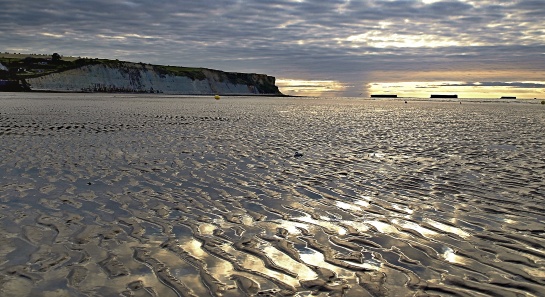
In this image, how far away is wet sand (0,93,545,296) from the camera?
6.46 meters

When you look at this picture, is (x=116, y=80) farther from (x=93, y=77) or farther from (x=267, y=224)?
(x=267, y=224)

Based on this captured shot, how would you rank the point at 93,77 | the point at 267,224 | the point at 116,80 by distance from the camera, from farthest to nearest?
the point at 116,80 → the point at 93,77 → the point at 267,224

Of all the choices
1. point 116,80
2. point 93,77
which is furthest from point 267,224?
point 116,80

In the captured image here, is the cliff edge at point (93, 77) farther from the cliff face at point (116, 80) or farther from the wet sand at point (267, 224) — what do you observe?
the wet sand at point (267, 224)

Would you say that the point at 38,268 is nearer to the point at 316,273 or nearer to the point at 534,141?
the point at 316,273

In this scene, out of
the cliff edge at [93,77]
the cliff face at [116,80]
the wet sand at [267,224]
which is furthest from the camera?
the cliff face at [116,80]

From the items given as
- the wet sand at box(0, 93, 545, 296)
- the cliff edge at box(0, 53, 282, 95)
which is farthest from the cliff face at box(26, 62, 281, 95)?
the wet sand at box(0, 93, 545, 296)

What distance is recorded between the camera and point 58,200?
11.2 meters

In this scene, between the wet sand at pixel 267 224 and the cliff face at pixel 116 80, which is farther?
the cliff face at pixel 116 80

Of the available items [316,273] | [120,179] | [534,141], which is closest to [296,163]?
[120,179]

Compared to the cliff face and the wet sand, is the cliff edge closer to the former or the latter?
the cliff face

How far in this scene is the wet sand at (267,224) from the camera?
254 inches

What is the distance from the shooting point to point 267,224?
946cm

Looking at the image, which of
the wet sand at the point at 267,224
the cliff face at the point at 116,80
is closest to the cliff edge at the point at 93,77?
the cliff face at the point at 116,80
